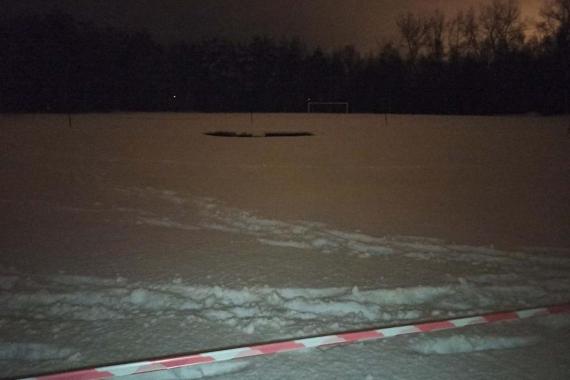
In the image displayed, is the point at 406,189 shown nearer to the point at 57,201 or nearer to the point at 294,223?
the point at 294,223

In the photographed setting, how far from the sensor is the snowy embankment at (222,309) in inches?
144

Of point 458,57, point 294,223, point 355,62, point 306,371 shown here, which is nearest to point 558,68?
point 458,57

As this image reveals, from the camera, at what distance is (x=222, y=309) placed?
4.30 meters

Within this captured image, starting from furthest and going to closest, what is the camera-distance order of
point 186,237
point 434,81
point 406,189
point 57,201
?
point 434,81 < point 406,189 < point 57,201 < point 186,237

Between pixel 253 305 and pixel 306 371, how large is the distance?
3.82 ft

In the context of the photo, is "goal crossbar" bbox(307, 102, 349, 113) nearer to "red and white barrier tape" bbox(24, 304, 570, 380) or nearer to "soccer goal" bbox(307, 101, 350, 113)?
"soccer goal" bbox(307, 101, 350, 113)

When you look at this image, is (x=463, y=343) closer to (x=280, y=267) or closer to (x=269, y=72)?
(x=280, y=267)

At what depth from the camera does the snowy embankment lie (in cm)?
366

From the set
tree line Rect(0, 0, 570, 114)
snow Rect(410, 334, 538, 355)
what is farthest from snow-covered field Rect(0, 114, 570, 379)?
tree line Rect(0, 0, 570, 114)

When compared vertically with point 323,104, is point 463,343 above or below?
below

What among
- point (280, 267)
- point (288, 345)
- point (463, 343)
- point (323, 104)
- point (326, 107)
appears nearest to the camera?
point (288, 345)

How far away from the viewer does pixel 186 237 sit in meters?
6.60

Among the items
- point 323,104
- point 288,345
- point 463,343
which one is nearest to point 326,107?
point 323,104

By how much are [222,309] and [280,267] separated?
Answer: 122 centimetres
